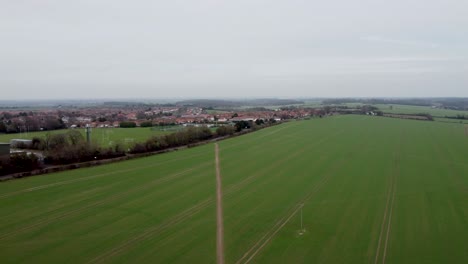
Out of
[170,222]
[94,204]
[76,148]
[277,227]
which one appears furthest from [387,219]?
[76,148]

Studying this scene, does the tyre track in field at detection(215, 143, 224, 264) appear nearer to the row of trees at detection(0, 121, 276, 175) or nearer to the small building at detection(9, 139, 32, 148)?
the row of trees at detection(0, 121, 276, 175)

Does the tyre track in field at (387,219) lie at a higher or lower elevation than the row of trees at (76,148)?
lower

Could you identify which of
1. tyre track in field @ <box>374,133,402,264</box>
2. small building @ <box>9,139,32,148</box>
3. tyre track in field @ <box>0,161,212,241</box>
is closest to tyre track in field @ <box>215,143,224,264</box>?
tyre track in field @ <box>0,161,212,241</box>

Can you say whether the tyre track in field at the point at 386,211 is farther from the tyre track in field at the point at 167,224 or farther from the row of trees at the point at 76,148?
the row of trees at the point at 76,148

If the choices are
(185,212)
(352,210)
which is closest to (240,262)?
(185,212)

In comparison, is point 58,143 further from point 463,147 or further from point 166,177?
point 463,147

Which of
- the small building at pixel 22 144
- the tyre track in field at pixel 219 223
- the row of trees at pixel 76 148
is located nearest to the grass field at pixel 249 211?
the tyre track in field at pixel 219 223

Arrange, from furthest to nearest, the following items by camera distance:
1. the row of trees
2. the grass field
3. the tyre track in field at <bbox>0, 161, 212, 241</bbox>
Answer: the row of trees, the tyre track in field at <bbox>0, 161, 212, 241</bbox>, the grass field

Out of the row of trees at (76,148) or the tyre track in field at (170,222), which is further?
the row of trees at (76,148)
